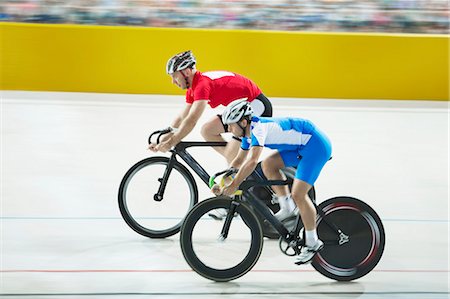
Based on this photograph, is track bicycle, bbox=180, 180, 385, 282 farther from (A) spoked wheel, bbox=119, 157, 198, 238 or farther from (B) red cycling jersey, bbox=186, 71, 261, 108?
(B) red cycling jersey, bbox=186, 71, 261, 108

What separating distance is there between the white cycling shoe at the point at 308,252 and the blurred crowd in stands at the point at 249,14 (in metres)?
7.38

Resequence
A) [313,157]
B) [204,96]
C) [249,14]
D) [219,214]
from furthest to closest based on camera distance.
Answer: [249,14], [204,96], [219,214], [313,157]

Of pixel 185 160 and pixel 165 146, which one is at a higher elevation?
pixel 165 146

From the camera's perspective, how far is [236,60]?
38.7ft

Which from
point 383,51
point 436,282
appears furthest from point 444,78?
point 436,282

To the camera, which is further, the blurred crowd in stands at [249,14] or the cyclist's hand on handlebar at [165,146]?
the blurred crowd in stands at [249,14]

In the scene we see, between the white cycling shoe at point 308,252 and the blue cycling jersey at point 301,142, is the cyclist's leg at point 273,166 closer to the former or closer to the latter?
the blue cycling jersey at point 301,142

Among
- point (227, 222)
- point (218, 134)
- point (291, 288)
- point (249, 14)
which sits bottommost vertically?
point (249, 14)

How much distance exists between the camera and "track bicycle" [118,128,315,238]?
591 cm

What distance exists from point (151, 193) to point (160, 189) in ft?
0.28

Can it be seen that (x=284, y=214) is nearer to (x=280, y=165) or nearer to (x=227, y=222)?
(x=280, y=165)

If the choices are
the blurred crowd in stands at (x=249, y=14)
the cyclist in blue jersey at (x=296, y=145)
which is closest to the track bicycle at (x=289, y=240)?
the cyclist in blue jersey at (x=296, y=145)

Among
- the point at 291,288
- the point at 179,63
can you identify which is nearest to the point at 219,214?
the point at 291,288

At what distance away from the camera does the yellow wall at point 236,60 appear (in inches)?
456
